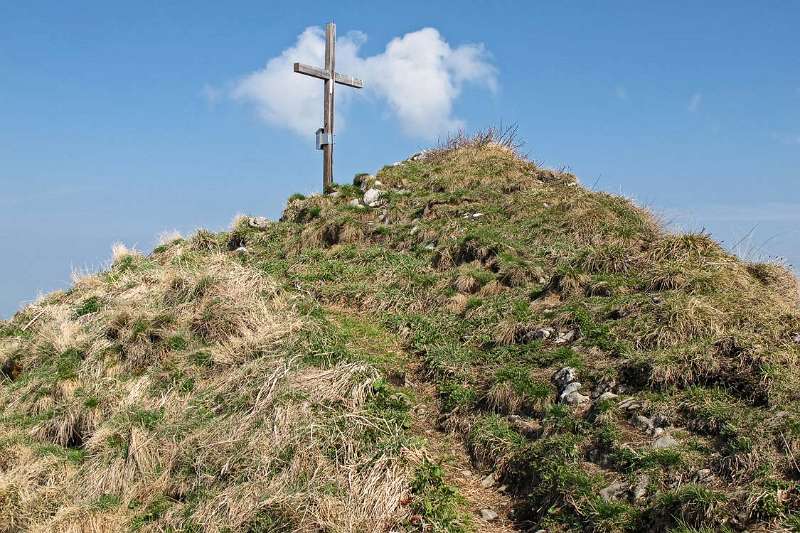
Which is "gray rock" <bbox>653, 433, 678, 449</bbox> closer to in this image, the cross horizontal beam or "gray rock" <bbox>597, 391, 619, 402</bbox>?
"gray rock" <bbox>597, 391, 619, 402</bbox>

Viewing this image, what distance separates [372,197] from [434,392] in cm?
847

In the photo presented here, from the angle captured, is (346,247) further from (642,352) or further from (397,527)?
(397,527)

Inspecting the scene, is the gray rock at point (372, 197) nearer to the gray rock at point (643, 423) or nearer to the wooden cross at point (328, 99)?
the wooden cross at point (328, 99)

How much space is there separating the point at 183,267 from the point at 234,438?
5459 millimetres

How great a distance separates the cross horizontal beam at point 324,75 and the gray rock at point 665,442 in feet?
44.1

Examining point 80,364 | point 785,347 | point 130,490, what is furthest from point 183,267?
point 785,347

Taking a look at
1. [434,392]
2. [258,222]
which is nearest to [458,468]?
[434,392]

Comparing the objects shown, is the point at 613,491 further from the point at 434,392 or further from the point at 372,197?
the point at 372,197

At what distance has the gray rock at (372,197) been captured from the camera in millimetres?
15969

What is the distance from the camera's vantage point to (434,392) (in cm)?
843

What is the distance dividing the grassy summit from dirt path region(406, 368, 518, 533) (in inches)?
1.0

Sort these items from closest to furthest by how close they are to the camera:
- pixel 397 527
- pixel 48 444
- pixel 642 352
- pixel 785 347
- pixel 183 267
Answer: pixel 397 527, pixel 785 347, pixel 642 352, pixel 48 444, pixel 183 267

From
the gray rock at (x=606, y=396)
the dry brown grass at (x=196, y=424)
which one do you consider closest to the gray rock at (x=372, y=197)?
the dry brown grass at (x=196, y=424)

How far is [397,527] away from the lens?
5.95m
